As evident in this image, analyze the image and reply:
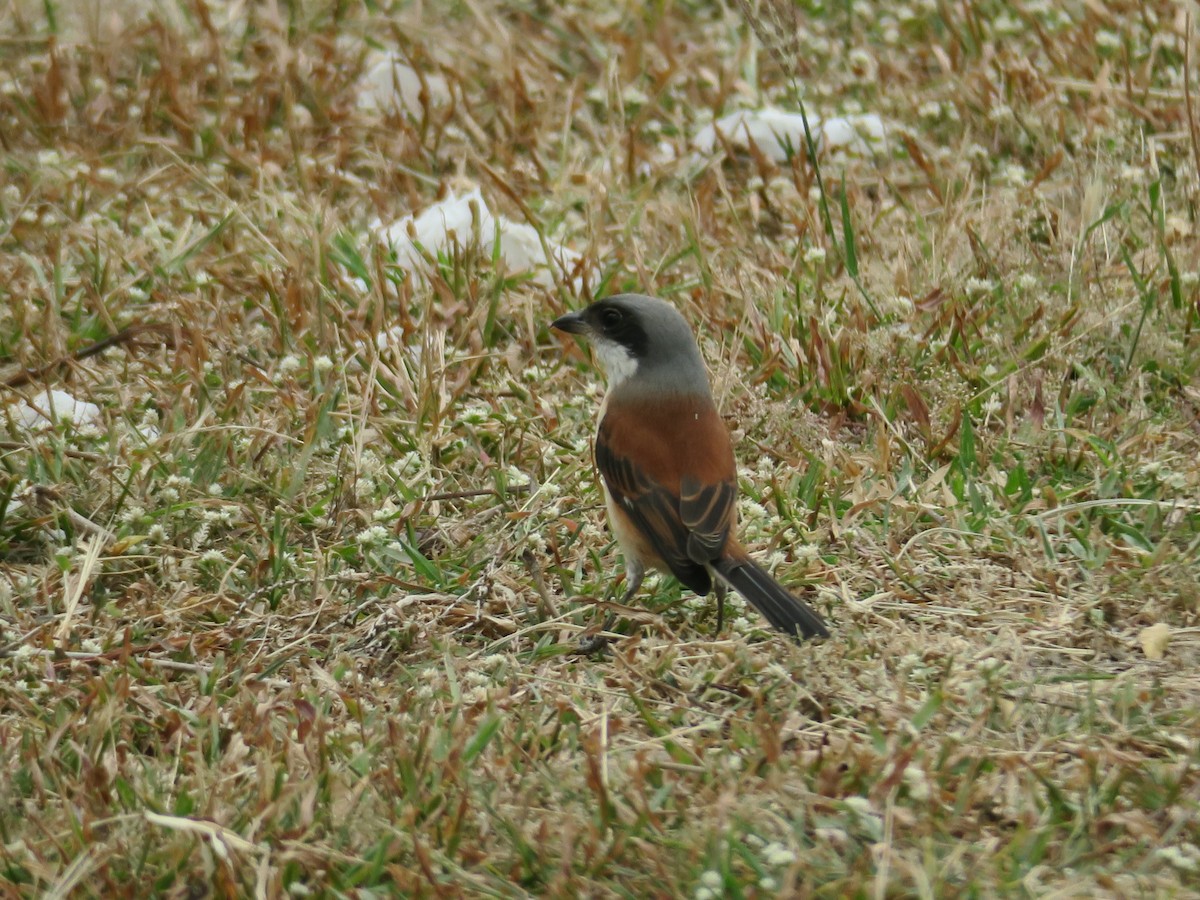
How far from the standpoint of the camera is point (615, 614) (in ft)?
15.1

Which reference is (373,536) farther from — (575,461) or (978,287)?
(978,287)

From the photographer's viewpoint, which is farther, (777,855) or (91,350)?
(91,350)

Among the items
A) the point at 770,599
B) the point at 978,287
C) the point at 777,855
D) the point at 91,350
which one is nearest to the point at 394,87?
the point at 91,350

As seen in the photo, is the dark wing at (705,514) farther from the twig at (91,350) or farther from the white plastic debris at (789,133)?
the white plastic debris at (789,133)

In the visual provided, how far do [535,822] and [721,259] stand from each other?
11.1 ft

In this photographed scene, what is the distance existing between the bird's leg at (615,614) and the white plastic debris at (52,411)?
6.59 ft

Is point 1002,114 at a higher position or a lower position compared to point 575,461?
higher

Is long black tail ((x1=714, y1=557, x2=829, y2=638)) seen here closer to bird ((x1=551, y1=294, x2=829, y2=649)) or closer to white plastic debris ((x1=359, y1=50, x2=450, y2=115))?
bird ((x1=551, y1=294, x2=829, y2=649))

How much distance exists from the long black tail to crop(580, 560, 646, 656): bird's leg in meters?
0.37

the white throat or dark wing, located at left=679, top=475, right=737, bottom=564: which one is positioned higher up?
the white throat

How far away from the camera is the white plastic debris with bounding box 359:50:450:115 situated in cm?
779

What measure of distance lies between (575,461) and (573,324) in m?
0.46

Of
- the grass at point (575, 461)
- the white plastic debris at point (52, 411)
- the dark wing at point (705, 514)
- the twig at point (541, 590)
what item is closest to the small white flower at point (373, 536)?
the grass at point (575, 461)

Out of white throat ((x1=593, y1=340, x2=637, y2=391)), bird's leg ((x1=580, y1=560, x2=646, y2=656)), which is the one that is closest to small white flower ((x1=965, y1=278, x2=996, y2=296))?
white throat ((x1=593, y1=340, x2=637, y2=391))
